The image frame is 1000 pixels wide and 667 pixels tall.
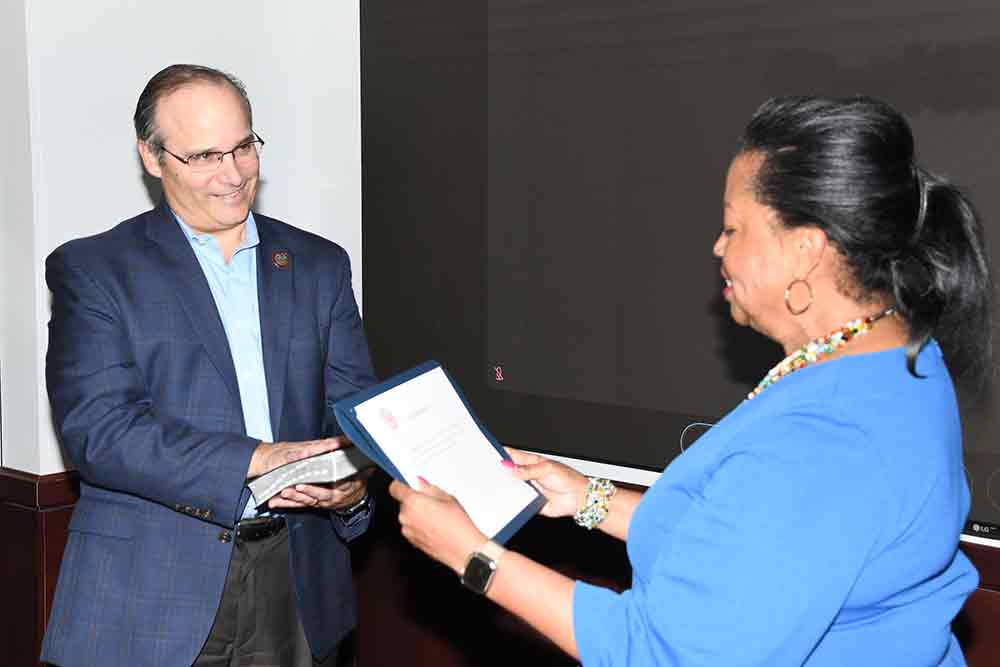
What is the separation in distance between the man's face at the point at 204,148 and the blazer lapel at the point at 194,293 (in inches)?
2.6

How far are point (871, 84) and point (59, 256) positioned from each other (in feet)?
5.40

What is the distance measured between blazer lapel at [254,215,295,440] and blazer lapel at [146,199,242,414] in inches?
3.3

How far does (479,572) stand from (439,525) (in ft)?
0.31

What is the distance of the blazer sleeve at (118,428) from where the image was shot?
6.38ft

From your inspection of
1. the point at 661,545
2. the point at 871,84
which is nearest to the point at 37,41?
the point at 871,84

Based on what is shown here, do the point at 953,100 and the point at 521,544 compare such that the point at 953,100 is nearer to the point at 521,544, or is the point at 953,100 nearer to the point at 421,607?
the point at 521,544

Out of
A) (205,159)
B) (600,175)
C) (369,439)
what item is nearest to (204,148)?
(205,159)

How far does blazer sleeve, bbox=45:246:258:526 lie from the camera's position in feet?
6.38

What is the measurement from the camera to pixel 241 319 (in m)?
2.16

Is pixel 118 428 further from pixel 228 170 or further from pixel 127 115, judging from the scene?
pixel 127 115

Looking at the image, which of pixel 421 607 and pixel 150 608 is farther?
pixel 421 607

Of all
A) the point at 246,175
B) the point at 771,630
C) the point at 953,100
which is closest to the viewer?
the point at 771,630

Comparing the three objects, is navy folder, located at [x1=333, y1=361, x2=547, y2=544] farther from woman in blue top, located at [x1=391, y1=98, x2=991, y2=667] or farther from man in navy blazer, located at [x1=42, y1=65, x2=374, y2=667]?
man in navy blazer, located at [x1=42, y1=65, x2=374, y2=667]

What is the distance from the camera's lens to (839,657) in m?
1.24
